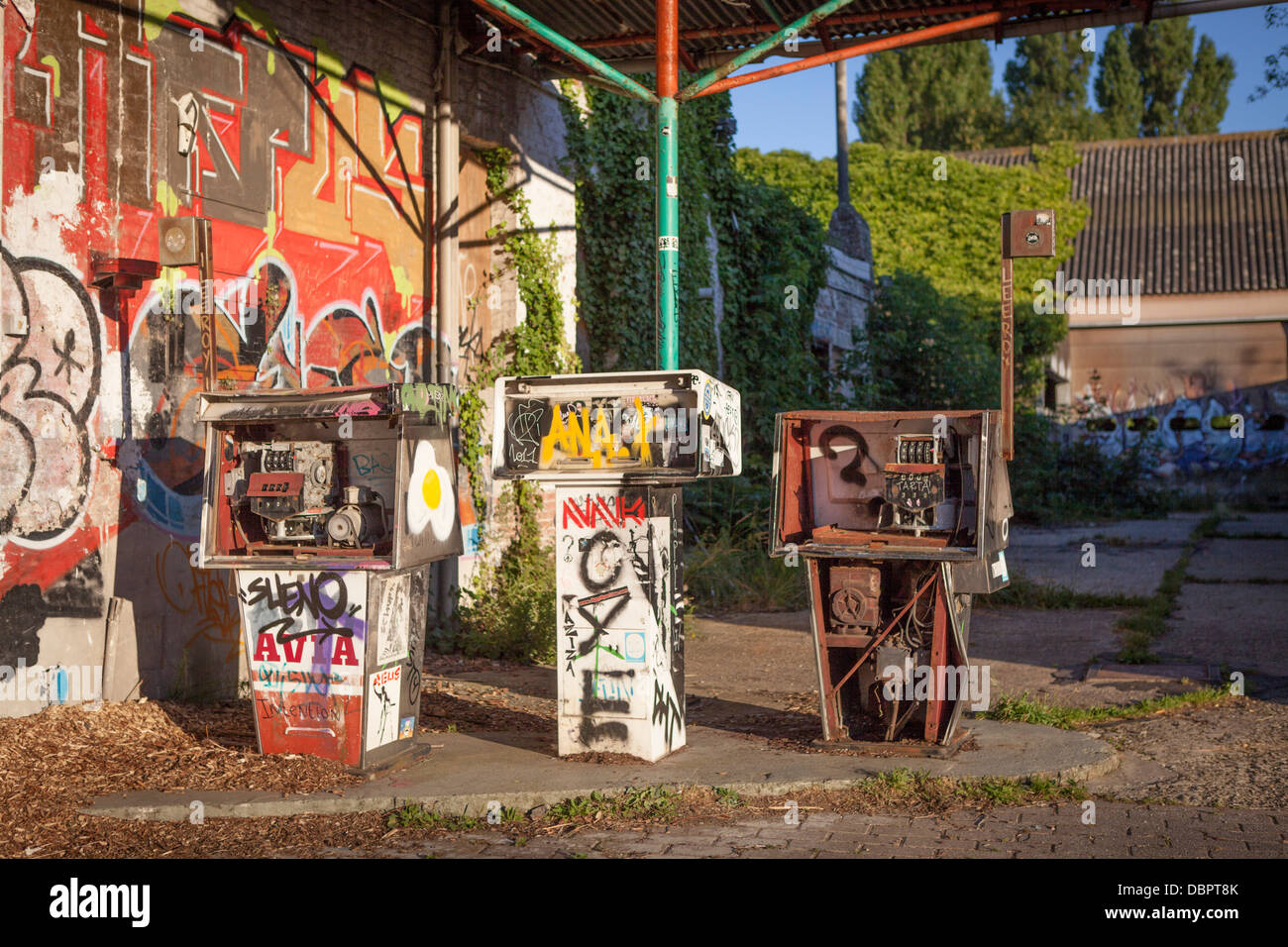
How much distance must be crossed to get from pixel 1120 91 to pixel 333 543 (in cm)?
4695

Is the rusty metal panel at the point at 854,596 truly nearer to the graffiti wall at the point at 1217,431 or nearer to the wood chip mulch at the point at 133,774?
the wood chip mulch at the point at 133,774

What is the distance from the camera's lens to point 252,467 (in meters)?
6.47

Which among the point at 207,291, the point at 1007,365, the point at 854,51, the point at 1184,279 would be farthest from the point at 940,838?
the point at 1184,279

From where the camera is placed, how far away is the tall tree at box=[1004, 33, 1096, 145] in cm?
4612

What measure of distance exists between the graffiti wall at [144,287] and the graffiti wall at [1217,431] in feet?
79.4

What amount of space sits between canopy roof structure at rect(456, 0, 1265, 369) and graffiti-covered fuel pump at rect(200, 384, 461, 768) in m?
3.10

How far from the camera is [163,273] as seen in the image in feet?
24.2

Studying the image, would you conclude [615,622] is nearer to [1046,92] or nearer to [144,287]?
[144,287]

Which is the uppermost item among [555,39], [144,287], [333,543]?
[555,39]

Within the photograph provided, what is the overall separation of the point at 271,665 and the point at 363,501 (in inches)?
38.3

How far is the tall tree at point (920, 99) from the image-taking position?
4350 cm

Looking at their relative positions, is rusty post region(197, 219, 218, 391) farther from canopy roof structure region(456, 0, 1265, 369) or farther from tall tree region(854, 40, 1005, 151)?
tall tree region(854, 40, 1005, 151)

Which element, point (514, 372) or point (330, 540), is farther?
point (514, 372)

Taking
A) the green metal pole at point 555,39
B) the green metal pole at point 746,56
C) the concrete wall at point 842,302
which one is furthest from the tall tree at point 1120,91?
the green metal pole at point 555,39
